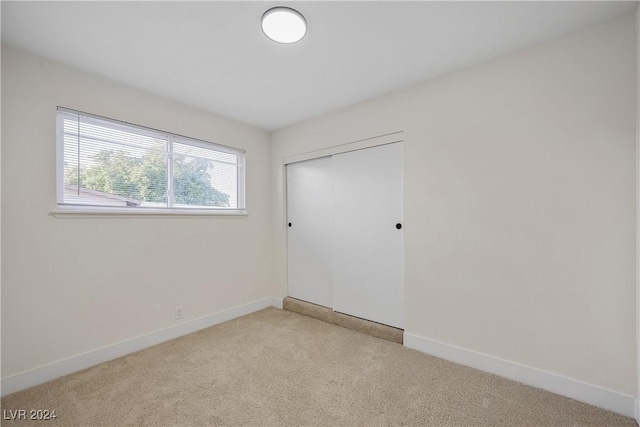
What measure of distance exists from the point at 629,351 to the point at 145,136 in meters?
3.85

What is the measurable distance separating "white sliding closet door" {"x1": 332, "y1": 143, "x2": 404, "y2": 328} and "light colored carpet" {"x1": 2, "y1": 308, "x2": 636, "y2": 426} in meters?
0.45

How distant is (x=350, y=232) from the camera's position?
296 cm

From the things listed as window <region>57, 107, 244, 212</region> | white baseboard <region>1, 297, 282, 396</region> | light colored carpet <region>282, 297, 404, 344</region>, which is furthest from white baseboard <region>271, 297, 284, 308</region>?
window <region>57, 107, 244, 212</region>

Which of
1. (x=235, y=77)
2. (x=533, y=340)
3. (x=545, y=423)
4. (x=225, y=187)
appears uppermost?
(x=235, y=77)

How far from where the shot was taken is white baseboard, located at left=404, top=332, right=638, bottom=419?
163 cm

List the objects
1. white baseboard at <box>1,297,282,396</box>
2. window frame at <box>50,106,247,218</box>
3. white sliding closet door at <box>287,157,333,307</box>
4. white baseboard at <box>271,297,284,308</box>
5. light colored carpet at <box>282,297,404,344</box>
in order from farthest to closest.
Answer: white baseboard at <box>271,297,284,308</box>
white sliding closet door at <box>287,157,333,307</box>
light colored carpet at <box>282,297,404,344</box>
window frame at <box>50,106,247,218</box>
white baseboard at <box>1,297,282,396</box>

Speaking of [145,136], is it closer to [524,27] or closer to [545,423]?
[524,27]

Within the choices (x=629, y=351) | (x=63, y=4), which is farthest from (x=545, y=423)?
(x=63, y=4)

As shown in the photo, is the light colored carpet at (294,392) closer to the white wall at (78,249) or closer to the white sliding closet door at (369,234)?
the white wall at (78,249)

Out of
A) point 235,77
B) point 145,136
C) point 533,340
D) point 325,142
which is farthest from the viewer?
point 325,142

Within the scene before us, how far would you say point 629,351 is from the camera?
5.30 ft

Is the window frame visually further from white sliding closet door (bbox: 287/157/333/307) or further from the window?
white sliding closet door (bbox: 287/157/333/307)

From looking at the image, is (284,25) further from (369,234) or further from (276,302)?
(276,302)

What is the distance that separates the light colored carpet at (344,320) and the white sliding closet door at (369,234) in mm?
61
